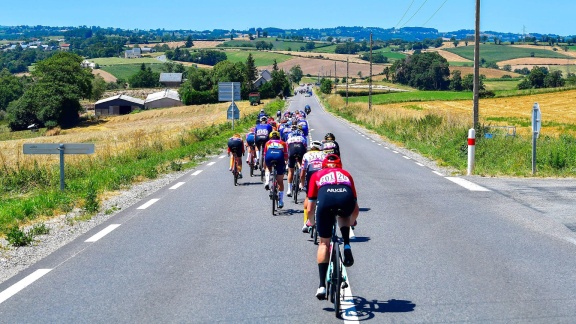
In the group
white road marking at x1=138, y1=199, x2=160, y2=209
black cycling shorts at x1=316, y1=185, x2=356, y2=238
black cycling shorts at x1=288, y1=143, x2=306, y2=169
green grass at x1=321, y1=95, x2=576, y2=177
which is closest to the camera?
black cycling shorts at x1=316, y1=185, x2=356, y2=238

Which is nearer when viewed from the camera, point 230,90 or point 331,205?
point 331,205

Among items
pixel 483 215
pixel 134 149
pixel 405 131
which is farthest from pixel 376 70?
pixel 483 215

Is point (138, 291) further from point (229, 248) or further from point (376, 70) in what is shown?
point (376, 70)

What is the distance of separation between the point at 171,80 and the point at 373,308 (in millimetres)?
173072

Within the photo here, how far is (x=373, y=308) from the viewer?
6281 millimetres

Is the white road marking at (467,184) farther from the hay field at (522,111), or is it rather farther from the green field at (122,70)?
the green field at (122,70)

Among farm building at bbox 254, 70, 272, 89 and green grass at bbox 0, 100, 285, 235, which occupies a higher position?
farm building at bbox 254, 70, 272, 89

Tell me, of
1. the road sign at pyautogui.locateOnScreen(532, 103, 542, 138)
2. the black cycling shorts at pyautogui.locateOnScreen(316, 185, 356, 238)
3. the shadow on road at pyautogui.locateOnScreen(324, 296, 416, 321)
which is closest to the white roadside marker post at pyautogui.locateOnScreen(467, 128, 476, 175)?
the road sign at pyautogui.locateOnScreen(532, 103, 542, 138)

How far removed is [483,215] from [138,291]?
256 inches

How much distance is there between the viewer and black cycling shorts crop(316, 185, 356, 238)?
6219mm

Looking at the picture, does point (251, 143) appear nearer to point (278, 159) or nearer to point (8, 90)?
point (278, 159)

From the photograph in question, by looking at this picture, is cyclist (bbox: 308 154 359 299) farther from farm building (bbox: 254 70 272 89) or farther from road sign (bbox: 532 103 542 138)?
farm building (bbox: 254 70 272 89)

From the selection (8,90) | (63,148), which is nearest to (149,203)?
(63,148)

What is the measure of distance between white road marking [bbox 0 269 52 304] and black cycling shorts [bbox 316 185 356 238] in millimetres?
3097
